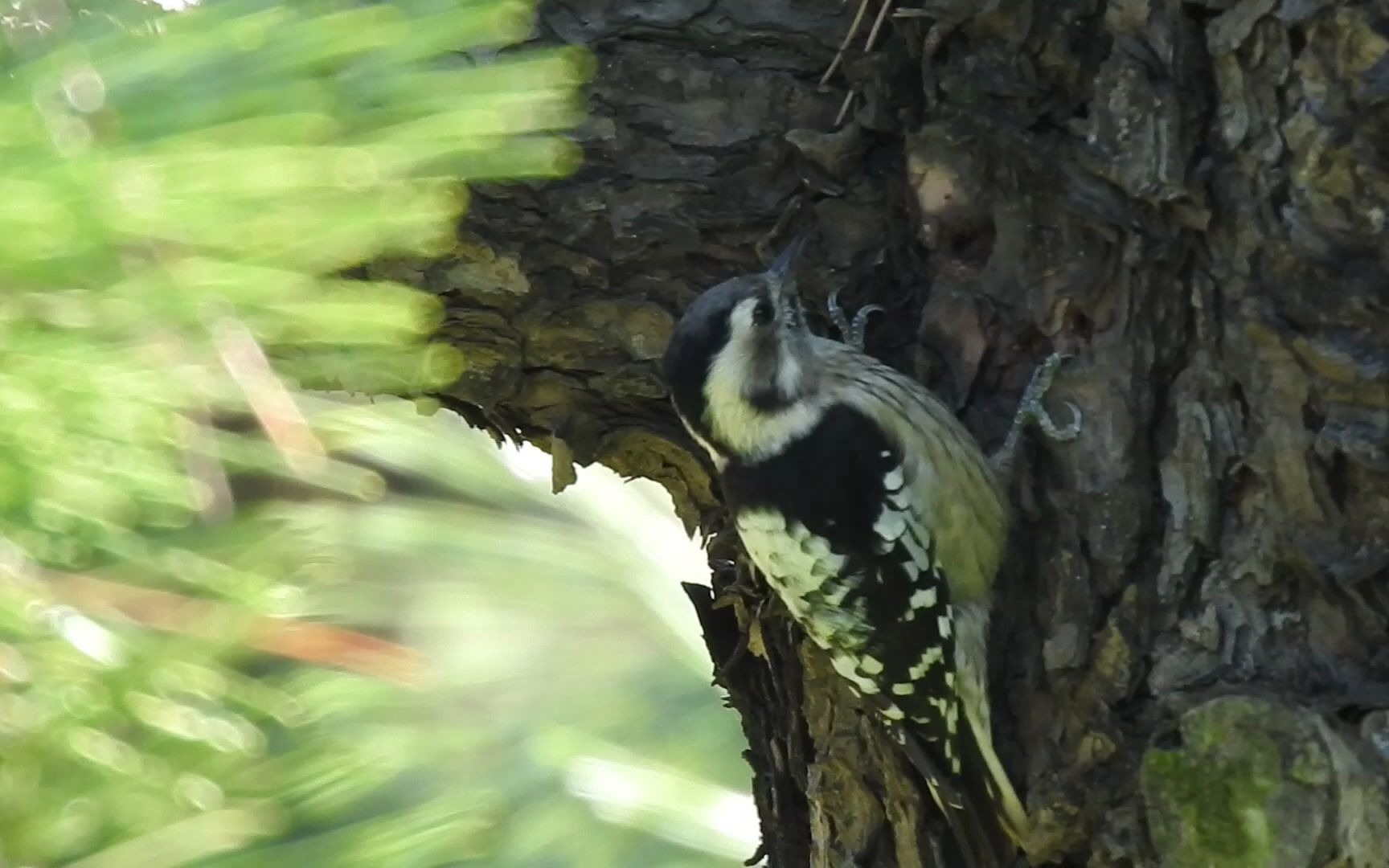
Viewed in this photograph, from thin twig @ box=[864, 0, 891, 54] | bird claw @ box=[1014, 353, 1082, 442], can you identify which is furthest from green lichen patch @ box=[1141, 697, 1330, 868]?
thin twig @ box=[864, 0, 891, 54]

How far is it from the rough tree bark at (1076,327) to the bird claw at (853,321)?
0.02 metres

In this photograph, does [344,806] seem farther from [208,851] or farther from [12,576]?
[12,576]

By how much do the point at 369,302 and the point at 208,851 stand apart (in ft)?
1.89

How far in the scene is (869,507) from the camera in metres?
2.19

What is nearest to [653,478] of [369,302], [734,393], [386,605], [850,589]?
[734,393]

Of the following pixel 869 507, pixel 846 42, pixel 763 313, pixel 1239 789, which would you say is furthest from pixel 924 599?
pixel 846 42

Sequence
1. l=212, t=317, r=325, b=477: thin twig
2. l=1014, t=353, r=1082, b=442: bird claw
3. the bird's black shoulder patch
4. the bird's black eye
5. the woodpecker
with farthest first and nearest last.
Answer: the bird's black shoulder patch < the bird's black eye < the woodpecker < l=1014, t=353, r=1082, b=442: bird claw < l=212, t=317, r=325, b=477: thin twig

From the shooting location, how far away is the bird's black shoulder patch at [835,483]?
2172 millimetres

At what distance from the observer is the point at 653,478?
2.36 meters

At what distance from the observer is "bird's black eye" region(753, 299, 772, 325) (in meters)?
2.06

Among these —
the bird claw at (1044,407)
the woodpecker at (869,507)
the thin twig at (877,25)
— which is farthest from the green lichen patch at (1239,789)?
the thin twig at (877,25)

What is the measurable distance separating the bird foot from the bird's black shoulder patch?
28 centimetres

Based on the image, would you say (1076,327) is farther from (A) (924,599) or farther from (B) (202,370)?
(B) (202,370)

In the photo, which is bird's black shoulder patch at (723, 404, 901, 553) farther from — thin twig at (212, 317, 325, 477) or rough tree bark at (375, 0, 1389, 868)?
thin twig at (212, 317, 325, 477)
